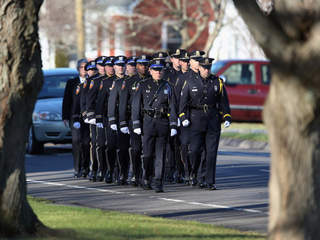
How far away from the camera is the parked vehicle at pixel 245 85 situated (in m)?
28.7

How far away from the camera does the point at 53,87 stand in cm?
2267

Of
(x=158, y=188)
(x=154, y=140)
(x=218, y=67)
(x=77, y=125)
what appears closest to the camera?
(x=158, y=188)

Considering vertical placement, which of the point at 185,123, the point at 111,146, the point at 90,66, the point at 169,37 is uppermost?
the point at 169,37

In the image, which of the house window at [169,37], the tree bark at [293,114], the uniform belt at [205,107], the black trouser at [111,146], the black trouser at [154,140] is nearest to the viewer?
the tree bark at [293,114]

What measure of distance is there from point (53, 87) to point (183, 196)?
929cm

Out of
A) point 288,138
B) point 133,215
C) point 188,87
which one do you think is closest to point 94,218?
point 133,215

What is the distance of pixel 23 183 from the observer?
364 inches

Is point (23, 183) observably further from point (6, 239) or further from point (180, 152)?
point (180, 152)

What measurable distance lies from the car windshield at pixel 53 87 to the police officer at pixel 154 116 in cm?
763

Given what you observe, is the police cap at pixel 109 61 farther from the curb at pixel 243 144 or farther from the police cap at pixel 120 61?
the curb at pixel 243 144

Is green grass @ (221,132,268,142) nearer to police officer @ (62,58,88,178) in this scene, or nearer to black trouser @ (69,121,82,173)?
police officer @ (62,58,88,178)

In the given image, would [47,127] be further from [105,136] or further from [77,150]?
[105,136]

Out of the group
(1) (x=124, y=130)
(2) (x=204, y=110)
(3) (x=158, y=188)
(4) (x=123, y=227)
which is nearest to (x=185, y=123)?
(2) (x=204, y=110)

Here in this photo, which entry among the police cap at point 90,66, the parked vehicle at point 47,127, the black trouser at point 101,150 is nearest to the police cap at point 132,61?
the police cap at point 90,66
